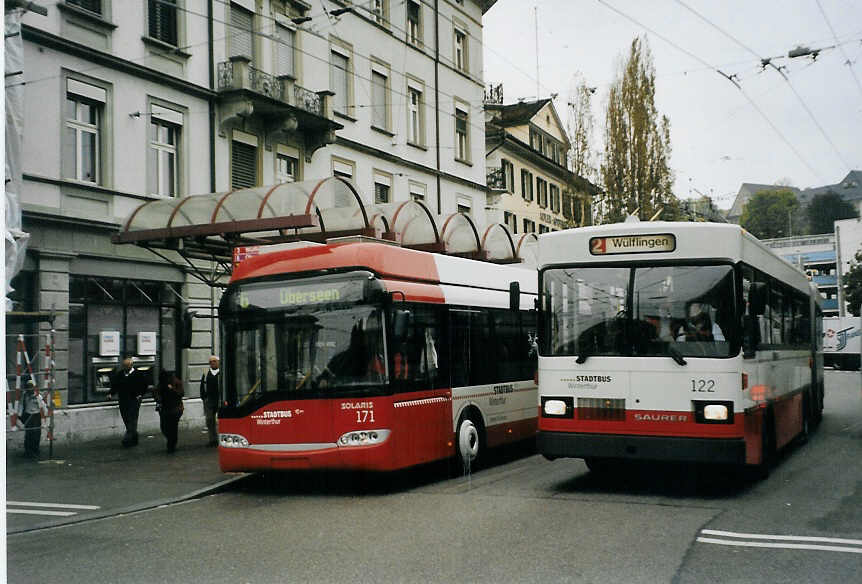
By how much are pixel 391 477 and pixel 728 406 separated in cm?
485

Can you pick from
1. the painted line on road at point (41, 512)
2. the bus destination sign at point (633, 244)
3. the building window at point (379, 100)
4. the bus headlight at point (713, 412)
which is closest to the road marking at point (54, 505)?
the painted line on road at point (41, 512)

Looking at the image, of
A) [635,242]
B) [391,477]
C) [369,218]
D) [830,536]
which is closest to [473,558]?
[830,536]

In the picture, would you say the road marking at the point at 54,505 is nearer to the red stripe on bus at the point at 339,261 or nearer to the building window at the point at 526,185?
Answer: the red stripe on bus at the point at 339,261

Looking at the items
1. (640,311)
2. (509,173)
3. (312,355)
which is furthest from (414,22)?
(640,311)

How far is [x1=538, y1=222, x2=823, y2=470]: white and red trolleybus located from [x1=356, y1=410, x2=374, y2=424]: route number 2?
1.91 meters

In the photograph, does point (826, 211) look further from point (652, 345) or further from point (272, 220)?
point (652, 345)

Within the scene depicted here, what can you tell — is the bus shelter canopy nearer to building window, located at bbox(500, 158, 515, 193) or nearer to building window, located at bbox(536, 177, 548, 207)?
building window, located at bbox(500, 158, 515, 193)

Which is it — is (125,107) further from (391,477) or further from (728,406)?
(728,406)

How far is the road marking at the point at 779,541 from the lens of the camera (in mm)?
7543

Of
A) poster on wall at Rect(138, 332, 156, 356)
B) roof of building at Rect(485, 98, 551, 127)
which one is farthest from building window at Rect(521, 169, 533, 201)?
poster on wall at Rect(138, 332, 156, 356)

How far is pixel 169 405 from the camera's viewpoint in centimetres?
1680

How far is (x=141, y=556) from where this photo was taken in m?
7.75

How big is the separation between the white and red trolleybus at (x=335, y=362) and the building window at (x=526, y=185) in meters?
36.1

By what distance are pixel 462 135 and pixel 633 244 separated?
25.0 meters
